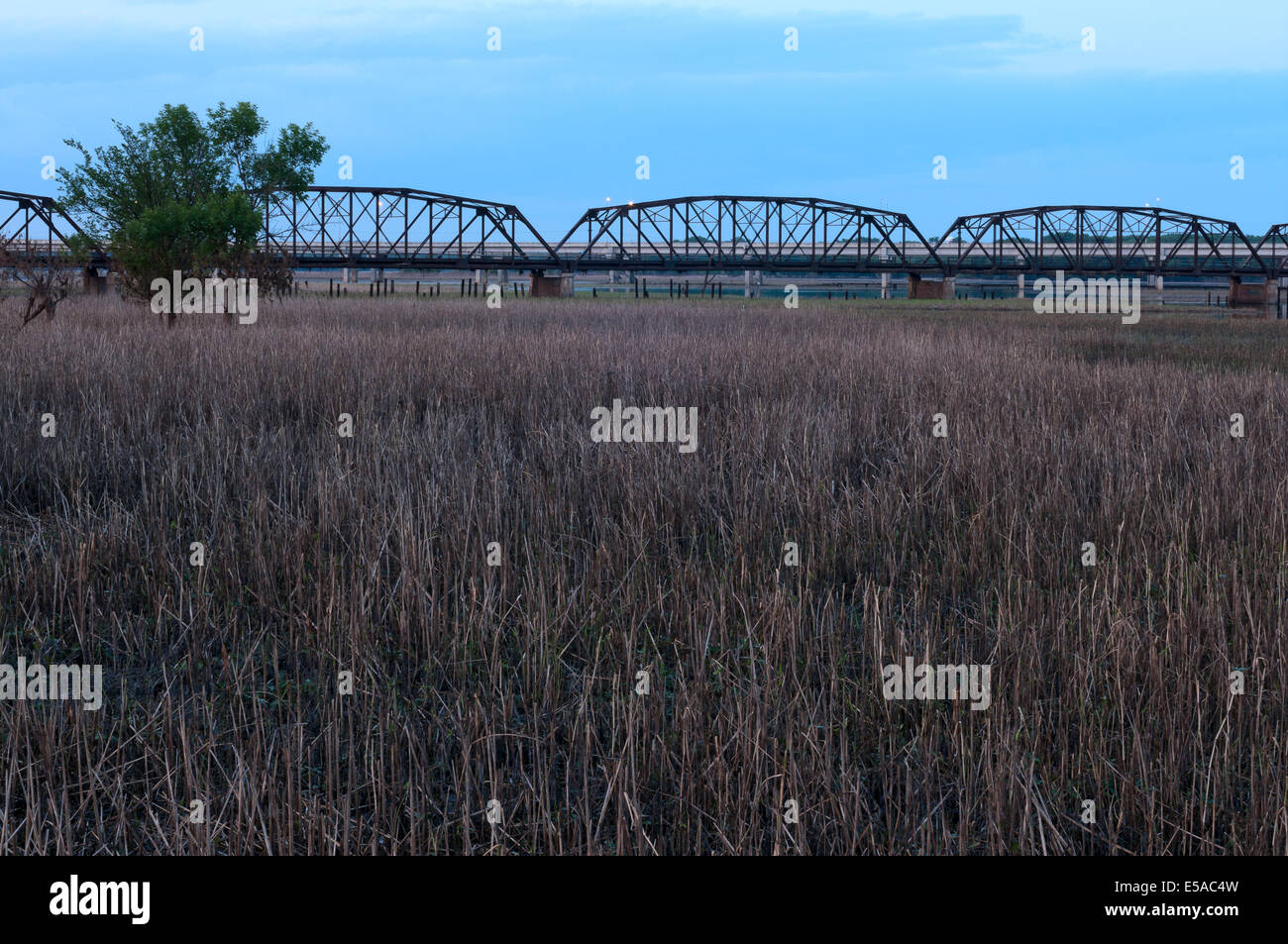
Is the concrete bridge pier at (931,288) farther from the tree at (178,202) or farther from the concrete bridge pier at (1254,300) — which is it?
the tree at (178,202)

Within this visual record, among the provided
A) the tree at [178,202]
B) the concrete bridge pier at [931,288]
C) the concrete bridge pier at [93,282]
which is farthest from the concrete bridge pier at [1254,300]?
the concrete bridge pier at [93,282]

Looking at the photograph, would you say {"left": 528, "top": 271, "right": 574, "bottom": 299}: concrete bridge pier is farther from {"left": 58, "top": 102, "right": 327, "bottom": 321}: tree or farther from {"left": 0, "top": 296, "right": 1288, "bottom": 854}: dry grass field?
{"left": 0, "top": 296, "right": 1288, "bottom": 854}: dry grass field

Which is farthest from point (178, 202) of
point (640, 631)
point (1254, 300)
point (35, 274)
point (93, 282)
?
point (1254, 300)

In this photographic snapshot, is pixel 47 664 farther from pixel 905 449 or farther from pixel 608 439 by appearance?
pixel 905 449

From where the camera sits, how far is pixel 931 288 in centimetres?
7562

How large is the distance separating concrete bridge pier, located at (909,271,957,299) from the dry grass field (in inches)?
2625

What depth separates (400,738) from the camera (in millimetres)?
3703

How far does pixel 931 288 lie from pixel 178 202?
194 ft

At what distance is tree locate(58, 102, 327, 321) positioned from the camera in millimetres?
24562

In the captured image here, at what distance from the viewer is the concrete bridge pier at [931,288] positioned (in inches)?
2933

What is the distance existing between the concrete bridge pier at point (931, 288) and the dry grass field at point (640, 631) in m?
66.7

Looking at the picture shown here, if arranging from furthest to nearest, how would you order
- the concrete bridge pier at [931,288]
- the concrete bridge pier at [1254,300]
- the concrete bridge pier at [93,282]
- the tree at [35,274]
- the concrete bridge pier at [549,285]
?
the concrete bridge pier at [931,288] < the concrete bridge pier at [549,285] < the concrete bridge pier at [93,282] < the concrete bridge pier at [1254,300] < the tree at [35,274]

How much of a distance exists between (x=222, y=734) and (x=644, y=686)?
58.6 inches

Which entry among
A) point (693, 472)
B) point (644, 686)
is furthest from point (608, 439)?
point (644, 686)
